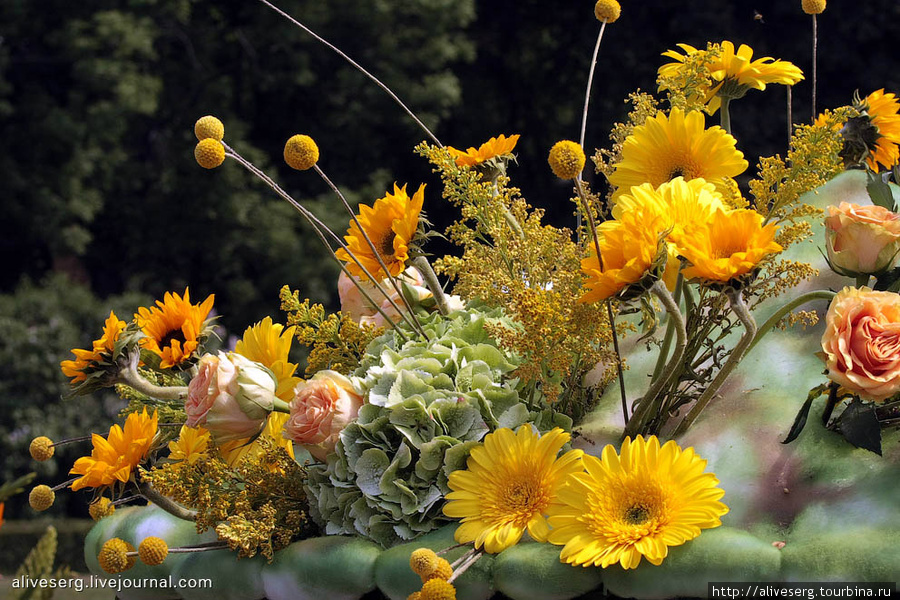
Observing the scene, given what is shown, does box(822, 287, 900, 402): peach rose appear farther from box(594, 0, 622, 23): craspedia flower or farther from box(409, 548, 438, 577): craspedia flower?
box(594, 0, 622, 23): craspedia flower

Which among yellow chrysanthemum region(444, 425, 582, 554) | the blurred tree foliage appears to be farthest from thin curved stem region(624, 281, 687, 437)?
the blurred tree foliage

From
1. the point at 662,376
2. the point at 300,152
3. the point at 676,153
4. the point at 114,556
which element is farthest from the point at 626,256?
the point at 114,556

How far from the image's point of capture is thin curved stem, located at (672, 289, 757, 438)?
109 centimetres

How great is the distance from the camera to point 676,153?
4.42 ft

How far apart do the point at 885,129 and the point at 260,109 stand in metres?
8.87

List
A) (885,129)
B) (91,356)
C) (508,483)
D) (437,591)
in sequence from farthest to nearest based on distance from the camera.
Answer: (885,129) < (91,356) < (508,483) < (437,591)

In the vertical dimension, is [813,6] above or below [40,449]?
above

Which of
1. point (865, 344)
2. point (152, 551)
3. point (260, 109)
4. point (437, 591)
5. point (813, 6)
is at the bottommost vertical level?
point (437, 591)

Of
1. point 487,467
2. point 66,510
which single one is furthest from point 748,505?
point 66,510

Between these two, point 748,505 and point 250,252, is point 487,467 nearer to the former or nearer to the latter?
point 748,505

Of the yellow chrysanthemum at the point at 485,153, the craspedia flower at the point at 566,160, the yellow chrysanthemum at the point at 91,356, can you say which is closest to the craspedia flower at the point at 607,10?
the yellow chrysanthemum at the point at 485,153

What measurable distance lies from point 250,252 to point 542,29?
3.27 meters

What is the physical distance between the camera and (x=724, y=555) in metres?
1.04

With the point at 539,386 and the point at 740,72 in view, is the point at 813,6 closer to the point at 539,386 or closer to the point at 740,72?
the point at 740,72
